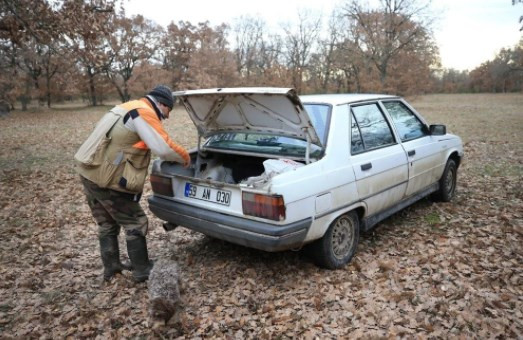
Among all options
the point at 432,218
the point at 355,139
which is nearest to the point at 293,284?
the point at 355,139

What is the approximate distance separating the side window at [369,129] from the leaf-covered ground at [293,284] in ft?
4.14

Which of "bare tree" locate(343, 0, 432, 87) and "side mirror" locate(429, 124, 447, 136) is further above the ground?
"bare tree" locate(343, 0, 432, 87)

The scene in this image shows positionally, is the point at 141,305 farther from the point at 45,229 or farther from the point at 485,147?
the point at 485,147

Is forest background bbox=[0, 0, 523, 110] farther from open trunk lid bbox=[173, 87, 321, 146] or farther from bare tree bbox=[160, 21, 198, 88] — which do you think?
open trunk lid bbox=[173, 87, 321, 146]

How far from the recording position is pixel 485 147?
11250 mm

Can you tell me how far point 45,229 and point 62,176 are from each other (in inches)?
139

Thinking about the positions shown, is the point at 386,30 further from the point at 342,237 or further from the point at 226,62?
the point at 342,237

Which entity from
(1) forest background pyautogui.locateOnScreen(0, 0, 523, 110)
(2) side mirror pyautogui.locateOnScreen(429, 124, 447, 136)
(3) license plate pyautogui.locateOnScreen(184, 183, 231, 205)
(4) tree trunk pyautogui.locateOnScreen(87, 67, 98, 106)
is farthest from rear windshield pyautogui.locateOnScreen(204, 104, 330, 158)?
(4) tree trunk pyautogui.locateOnScreen(87, 67, 98, 106)

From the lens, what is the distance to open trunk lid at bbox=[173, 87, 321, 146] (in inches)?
143

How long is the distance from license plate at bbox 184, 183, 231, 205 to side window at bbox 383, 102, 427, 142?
8.27 feet

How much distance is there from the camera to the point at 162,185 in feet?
14.0

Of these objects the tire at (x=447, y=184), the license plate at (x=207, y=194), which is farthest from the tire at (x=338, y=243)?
the tire at (x=447, y=184)

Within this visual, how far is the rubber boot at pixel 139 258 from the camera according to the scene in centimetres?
388

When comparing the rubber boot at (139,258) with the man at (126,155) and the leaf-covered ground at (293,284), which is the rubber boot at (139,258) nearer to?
the man at (126,155)
